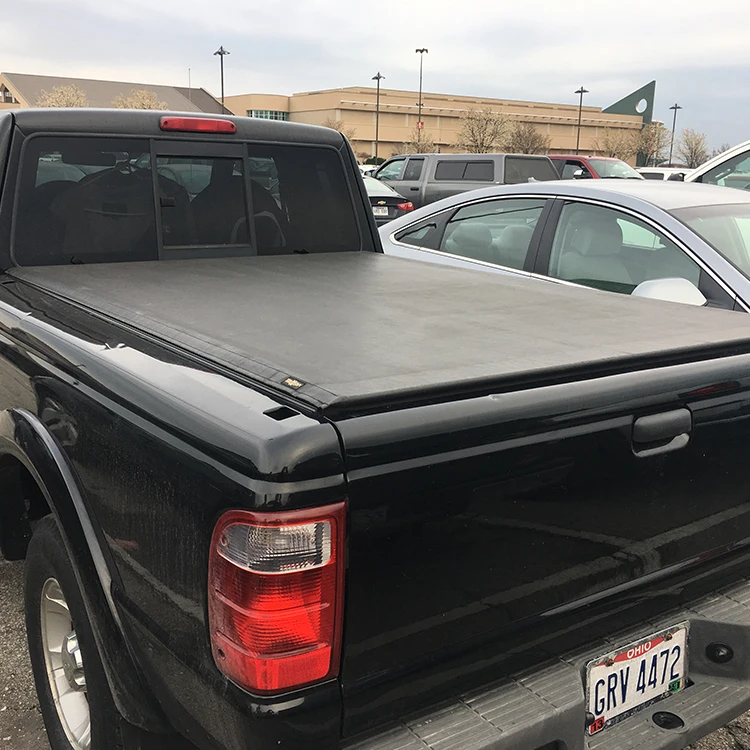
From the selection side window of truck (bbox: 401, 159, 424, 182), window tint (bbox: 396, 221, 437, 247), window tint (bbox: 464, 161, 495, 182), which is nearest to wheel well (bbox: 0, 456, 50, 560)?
window tint (bbox: 396, 221, 437, 247)

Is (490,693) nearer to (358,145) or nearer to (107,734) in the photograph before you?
(107,734)

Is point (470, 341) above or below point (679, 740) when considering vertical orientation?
above

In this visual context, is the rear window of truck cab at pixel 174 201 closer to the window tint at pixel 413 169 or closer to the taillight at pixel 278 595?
the taillight at pixel 278 595

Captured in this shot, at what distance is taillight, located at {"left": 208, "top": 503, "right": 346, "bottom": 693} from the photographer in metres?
1.48

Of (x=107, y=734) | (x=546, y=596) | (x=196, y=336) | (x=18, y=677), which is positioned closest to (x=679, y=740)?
(x=546, y=596)

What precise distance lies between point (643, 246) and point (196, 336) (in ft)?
11.1

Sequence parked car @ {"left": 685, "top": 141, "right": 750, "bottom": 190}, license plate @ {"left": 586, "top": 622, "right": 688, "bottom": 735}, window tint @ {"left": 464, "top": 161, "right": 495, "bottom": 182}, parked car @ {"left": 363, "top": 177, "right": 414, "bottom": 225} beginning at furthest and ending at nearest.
A: window tint @ {"left": 464, "top": 161, "right": 495, "bottom": 182} → parked car @ {"left": 363, "top": 177, "right": 414, "bottom": 225} → parked car @ {"left": 685, "top": 141, "right": 750, "bottom": 190} → license plate @ {"left": 586, "top": 622, "right": 688, "bottom": 735}

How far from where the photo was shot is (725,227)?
4.71 metres

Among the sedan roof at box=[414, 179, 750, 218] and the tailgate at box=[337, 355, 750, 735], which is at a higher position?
the sedan roof at box=[414, 179, 750, 218]

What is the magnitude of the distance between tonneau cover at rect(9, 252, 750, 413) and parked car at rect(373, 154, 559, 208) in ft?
50.0

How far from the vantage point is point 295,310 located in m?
2.61

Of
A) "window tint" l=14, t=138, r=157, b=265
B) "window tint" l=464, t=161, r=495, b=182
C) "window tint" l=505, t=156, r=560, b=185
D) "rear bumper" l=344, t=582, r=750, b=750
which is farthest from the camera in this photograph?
"window tint" l=464, t=161, r=495, b=182

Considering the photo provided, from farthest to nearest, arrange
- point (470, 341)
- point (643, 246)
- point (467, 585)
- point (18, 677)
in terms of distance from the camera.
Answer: point (643, 246), point (18, 677), point (470, 341), point (467, 585)

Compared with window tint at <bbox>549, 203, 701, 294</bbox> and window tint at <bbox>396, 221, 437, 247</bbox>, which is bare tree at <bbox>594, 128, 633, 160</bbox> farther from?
window tint at <bbox>549, 203, 701, 294</bbox>
